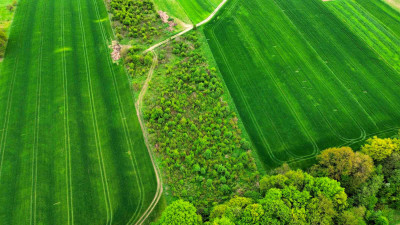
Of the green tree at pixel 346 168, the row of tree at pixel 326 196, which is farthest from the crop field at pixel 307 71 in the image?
the row of tree at pixel 326 196

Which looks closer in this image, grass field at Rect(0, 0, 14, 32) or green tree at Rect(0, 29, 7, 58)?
green tree at Rect(0, 29, 7, 58)

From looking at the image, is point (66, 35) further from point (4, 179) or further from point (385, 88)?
point (385, 88)

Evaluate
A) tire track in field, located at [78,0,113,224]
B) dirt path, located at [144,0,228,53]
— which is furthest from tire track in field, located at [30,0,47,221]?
dirt path, located at [144,0,228,53]

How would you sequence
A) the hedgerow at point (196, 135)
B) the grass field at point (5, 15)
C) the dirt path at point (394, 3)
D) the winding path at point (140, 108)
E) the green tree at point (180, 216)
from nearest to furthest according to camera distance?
the green tree at point (180, 216)
the winding path at point (140, 108)
the hedgerow at point (196, 135)
the grass field at point (5, 15)
the dirt path at point (394, 3)

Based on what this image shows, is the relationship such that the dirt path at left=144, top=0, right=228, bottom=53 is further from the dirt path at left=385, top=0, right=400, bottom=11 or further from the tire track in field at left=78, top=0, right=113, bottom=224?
the dirt path at left=385, top=0, right=400, bottom=11

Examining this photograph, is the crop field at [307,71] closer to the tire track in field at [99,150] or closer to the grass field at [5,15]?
the tire track in field at [99,150]

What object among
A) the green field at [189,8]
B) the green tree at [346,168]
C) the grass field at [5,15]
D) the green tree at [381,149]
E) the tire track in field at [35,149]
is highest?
the green field at [189,8]
